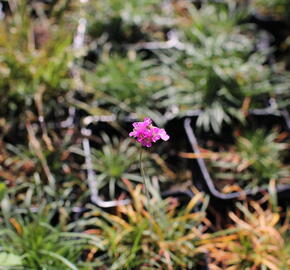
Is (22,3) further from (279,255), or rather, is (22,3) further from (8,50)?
(279,255)

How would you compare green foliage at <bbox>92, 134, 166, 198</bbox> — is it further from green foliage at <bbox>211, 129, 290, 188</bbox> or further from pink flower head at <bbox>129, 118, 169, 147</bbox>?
pink flower head at <bbox>129, 118, 169, 147</bbox>

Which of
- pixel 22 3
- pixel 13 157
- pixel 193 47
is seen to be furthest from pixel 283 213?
pixel 22 3

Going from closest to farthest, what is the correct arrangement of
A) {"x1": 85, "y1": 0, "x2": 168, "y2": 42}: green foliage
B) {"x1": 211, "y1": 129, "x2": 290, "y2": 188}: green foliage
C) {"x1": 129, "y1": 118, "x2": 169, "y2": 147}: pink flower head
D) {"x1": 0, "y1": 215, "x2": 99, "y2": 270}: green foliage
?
{"x1": 129, "y1": 118, "x2": 169, "y2": 147}: pink flower head → {"x1": 0, "y1": 215, "x2": 99, "y2": 270}: green foliage → {"x1": 211, "y1": 129, "x2": 290, "y2": 188}: green foliage → {"x1": 85, "y1": 0, "x2": 168, "y2": 42}: green foliage

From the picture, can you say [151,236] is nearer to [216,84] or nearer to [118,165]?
[118,165]

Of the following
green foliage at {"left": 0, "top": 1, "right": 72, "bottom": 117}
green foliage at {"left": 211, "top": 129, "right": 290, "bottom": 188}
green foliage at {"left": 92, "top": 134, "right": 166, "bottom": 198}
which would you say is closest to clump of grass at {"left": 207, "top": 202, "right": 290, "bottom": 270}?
green foliage at {"left": 211, "top": 129, "right": 290, "bottom": 188}

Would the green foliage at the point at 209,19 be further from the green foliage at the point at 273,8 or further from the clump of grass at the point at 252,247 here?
the clump of grass at the point at 252,247

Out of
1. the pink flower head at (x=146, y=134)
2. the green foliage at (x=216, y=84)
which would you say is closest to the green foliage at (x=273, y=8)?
the green foliage at (x=216, y=84)

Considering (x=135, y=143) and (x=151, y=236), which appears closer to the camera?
(x=151, y=236)

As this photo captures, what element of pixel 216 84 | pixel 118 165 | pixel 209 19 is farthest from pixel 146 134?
pixel 209 19
